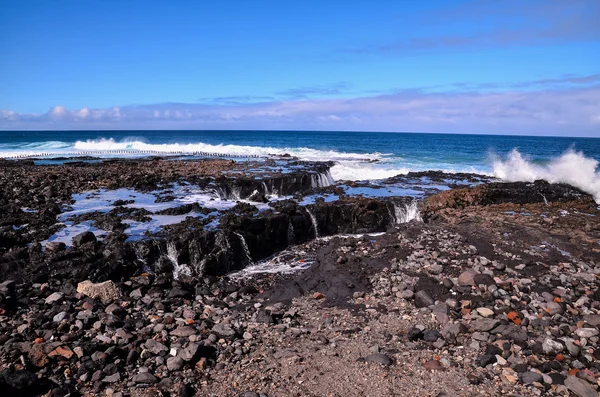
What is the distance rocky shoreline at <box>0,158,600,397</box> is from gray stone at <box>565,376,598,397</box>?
0.07 feet

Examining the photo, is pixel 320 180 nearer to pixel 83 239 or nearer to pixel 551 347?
pixel 83 239

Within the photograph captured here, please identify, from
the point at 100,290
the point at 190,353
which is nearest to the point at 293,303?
the point at 190,353

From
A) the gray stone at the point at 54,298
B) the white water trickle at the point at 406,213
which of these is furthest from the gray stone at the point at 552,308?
the gray stone at the point at 54,298

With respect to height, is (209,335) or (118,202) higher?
(118,202)

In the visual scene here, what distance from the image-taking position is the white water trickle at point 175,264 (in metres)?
9.92

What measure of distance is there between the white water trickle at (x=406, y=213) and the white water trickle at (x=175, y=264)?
339 inches

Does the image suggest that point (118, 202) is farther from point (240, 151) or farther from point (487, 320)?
point (240, 151)

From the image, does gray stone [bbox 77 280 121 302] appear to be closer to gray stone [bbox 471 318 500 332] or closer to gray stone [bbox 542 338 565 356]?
gray stone [bbox 471 318 500 332]

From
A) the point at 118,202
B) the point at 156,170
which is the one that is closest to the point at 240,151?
the point at 156,170

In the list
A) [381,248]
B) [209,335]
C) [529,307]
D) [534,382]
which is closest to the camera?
[534,382]

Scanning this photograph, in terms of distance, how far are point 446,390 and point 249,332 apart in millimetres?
3133

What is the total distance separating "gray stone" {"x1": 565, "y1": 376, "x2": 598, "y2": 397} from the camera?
16.8ft

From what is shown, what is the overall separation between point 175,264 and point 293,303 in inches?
140

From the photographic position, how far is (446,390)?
17.2 ft
